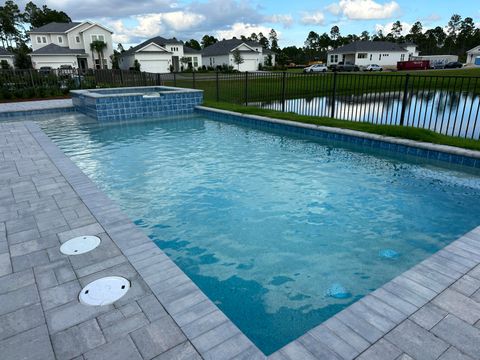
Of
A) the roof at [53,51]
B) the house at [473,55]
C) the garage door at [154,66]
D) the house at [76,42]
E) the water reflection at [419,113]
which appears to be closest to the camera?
the water reflection at [419,113]

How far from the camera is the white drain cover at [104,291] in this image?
260cm

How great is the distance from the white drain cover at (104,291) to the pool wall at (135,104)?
10.1 meters

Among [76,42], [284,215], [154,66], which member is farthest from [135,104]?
[76,42]

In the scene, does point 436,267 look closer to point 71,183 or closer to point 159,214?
point 159,214

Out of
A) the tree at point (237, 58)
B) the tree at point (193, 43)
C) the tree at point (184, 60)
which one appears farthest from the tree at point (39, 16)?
the tree at point (237, 58)

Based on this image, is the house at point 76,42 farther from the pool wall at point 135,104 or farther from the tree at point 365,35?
the tree at point 365,35

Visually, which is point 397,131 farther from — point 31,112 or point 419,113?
point 31,112

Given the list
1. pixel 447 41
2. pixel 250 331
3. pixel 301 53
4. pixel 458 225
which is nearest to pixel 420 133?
pixel 458 225

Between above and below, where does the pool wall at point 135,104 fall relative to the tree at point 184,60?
Result: below

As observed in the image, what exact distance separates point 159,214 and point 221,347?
2783 millimetres

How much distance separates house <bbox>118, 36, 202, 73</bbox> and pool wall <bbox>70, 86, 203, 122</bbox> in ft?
104

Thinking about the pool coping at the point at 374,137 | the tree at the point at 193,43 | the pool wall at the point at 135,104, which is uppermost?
the tree at the point at 193,43

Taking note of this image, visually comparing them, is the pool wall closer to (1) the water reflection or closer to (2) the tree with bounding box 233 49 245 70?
(1) the water reflection

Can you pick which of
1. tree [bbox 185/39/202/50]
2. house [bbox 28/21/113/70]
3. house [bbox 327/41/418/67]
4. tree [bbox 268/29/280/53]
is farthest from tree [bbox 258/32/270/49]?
house [bbox 28/21/113/70]
